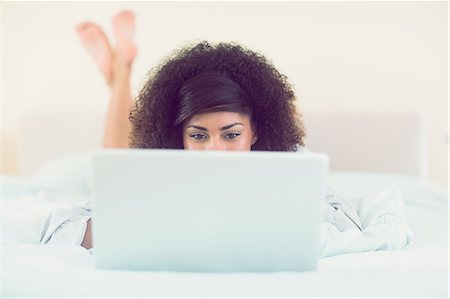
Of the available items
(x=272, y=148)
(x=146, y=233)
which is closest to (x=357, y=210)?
(x=272, y=148)

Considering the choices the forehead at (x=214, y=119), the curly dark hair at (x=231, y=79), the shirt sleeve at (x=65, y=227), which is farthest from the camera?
the curly dark hair at (x=231, y=79)

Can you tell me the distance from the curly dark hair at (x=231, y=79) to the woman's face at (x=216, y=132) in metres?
0.09

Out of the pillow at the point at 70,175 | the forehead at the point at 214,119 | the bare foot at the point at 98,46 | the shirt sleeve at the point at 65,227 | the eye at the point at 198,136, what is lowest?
the shirt sleeve at the point at 65,227

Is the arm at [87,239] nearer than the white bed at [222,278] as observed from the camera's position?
No

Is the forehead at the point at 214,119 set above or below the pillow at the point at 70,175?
above

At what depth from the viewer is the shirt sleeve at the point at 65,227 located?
1.11 metres

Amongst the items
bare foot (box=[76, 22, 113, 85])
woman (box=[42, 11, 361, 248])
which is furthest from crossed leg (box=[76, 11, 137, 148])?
woman (box=[42, 11, 361, 248])

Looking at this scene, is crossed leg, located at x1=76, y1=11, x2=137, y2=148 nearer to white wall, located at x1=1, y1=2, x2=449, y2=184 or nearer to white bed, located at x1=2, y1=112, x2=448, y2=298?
white wall, located at x1=1, y1=2, x2=449, y2=184

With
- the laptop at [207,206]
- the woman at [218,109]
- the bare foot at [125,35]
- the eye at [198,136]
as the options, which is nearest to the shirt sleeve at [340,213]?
the woman at [218,109]

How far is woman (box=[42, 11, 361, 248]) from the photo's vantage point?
1.23 meters

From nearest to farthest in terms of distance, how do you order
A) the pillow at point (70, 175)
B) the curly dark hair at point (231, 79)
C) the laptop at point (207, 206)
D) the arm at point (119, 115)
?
the laptop at point (207, 206)
the curly dark hair at point (231, 79)
the pillow at point (70, 175)
the arm at point (119, 115)

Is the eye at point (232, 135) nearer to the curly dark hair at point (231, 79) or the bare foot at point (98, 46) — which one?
the curly dark hair at point (231, 79)

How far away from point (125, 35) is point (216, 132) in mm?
1276

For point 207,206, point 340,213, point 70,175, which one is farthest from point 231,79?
point 70,175
